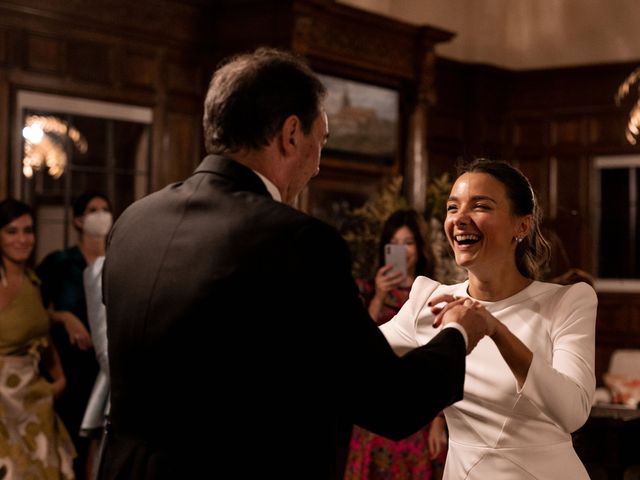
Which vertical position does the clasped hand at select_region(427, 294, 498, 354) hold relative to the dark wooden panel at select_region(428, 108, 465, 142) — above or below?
below

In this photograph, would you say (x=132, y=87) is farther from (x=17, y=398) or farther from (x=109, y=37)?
(x=17, y=398)

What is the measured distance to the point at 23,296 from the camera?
4832 millimetres

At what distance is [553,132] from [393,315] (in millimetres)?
5642

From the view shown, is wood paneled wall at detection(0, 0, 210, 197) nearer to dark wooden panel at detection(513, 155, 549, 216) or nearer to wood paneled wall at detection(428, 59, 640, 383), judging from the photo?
wood paneled wall at detection(428, 59, 640, 383)

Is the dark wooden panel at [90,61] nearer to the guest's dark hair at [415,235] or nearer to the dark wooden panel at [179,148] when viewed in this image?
the dark wooden panel at [179,148]

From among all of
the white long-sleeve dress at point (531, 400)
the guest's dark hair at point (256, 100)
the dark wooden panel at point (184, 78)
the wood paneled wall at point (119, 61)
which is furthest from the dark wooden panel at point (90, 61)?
the guest's dark hair at point (256, 100)

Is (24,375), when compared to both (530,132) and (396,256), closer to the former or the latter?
(396,256)

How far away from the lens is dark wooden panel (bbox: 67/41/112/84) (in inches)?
251

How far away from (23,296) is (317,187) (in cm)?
326

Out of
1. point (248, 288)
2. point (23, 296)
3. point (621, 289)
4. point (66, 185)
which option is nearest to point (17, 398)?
point (23, 296)

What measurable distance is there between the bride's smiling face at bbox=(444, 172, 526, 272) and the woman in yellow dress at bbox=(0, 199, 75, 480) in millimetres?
2904

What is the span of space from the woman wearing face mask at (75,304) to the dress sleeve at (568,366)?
3.28 meters

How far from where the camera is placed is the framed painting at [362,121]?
764 centimetres

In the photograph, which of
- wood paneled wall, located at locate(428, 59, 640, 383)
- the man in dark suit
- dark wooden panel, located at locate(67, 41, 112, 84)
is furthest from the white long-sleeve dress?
wood paneled wall, located at locate(428, 59, 640, 383)
